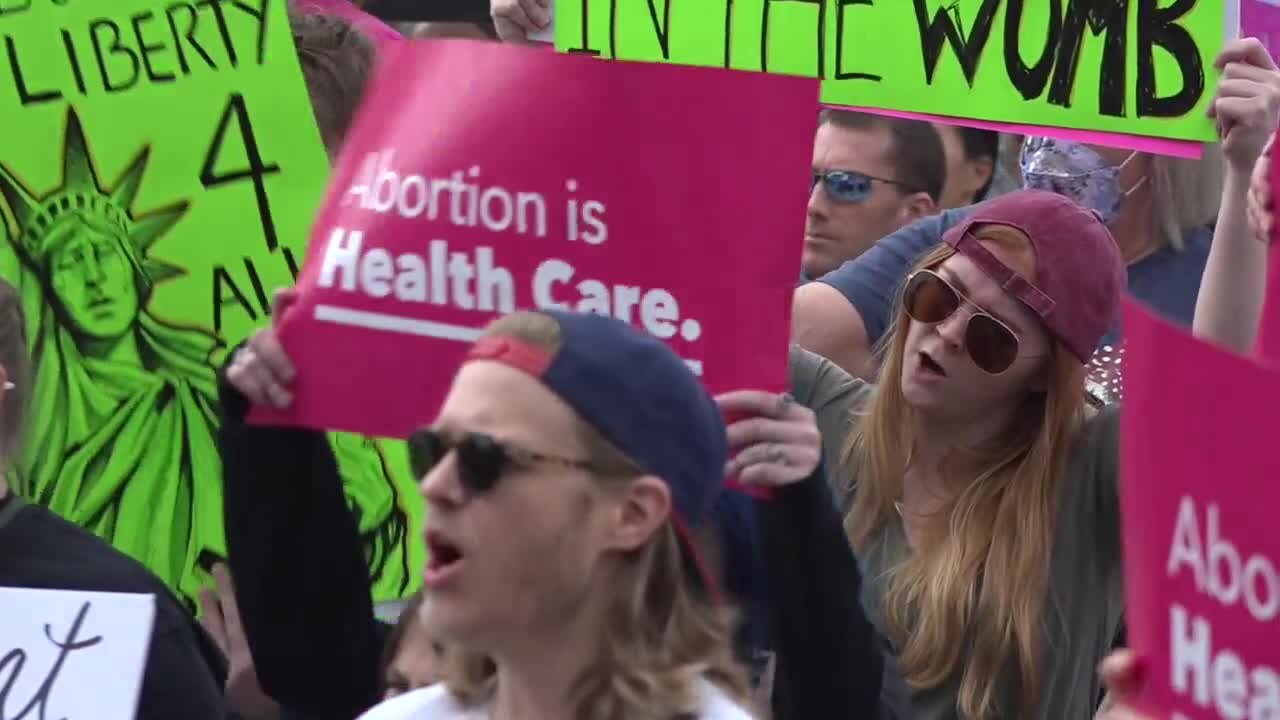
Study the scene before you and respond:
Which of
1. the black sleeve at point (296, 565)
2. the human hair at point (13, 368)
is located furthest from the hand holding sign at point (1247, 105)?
the human hair at point (13, 368)

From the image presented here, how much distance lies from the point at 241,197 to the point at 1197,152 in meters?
1.57

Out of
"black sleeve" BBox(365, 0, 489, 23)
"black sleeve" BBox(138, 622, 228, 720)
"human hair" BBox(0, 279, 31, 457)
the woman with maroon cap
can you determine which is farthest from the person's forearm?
"black sleeve" BBox(365, 0, 489, 23)

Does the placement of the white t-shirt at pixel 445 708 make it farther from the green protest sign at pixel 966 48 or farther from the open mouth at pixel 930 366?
the green protest sign at pixel 966 48

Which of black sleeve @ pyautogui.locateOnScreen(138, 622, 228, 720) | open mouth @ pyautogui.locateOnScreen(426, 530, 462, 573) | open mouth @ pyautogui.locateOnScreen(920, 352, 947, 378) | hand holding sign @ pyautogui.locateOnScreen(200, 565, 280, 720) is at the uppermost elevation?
open mouth @ pyautogui.locateOnScreen(426, 530, 462, 573)

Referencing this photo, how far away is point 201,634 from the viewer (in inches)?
136

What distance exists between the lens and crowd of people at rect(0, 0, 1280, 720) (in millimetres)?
2512

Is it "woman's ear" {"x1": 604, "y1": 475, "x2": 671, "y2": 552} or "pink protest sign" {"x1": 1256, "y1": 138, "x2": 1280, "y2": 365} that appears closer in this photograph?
"woman's ear" {"x1": 604, "y1": 475, "x2": 671, "y2": 552}

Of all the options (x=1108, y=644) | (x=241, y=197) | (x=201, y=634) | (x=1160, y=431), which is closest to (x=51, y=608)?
(x=201, y=634)

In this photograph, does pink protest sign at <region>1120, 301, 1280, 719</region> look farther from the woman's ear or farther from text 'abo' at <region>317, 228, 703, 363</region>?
text 'abo' at <region>317, 228, 703, 363</region>

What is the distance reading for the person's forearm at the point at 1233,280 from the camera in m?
3.66

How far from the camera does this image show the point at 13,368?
11.8 ft

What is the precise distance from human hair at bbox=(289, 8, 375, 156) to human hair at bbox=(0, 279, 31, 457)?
851 mm

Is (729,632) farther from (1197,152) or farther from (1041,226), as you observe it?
(1197,152)

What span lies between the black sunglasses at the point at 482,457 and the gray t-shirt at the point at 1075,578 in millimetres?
1032
